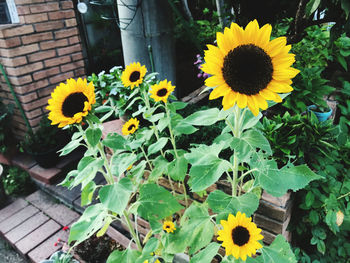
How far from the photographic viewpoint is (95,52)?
4191mm

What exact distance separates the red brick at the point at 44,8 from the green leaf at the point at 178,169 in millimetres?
2489

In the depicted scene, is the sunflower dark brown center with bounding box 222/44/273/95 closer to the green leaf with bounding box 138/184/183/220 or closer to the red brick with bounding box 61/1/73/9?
the green leaf with bounding box 138/184/183/220

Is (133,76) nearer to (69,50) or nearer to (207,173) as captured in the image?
(207,173)

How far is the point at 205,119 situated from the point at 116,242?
168cm

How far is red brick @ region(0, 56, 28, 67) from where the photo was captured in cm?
279

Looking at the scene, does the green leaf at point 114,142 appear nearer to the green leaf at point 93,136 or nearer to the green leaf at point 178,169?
the green leaf at point 93,136

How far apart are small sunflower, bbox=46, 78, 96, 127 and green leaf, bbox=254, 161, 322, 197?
2.55 ft

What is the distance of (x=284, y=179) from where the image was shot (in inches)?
41.1

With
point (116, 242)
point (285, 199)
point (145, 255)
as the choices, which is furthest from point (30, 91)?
point (285, 199)

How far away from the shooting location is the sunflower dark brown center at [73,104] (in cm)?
111

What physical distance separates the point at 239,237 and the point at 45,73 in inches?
116

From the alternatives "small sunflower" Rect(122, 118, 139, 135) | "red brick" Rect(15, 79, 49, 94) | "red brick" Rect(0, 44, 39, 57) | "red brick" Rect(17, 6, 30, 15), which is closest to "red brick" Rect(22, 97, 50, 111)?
"red brick" Rect(15, 79, 49, 94)

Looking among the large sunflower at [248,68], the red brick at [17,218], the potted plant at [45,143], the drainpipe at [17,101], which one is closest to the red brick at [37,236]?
the red brick at [17,218]

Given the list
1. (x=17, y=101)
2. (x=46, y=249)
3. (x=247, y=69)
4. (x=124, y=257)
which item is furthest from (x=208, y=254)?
(x=17, y=101)
